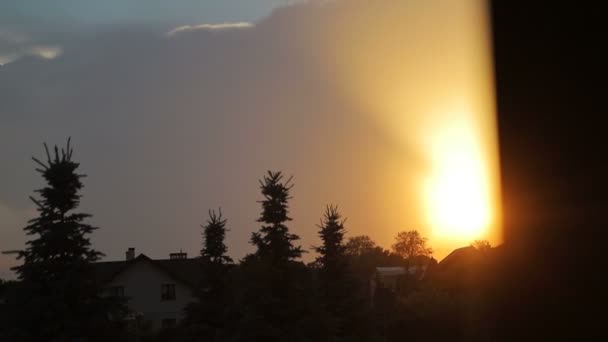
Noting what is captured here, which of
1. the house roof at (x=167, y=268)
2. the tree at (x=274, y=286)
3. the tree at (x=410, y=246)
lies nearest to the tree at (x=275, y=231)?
the tree at (x=274, y=286)

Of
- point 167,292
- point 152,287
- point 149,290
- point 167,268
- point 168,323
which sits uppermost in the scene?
point 167,268

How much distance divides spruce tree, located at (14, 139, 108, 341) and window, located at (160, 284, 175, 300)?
44429 mm

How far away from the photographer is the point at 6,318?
20.1m

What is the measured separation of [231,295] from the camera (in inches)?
1367

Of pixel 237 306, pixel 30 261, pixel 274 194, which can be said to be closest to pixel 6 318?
pixel 30 261

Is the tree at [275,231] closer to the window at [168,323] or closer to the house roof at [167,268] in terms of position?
the window at [168,323]

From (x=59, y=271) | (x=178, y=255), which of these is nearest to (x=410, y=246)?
(x=178, y=255)

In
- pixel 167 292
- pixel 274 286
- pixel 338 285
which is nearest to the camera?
pixel 274 286

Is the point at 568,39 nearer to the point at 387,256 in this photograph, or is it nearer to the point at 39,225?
the point at 39,225

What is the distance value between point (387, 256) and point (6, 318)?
118460 mm

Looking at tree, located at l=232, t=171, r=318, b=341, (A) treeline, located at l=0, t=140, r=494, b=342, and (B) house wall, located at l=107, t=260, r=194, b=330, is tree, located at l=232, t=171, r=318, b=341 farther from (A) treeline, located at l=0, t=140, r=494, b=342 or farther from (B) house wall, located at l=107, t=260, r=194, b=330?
(B) house wall, located at l=107, t=260, r=194, b=330

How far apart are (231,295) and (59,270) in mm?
14698

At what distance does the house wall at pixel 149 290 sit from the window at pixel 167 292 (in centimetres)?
26

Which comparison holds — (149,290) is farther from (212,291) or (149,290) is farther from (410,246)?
(410,246)
